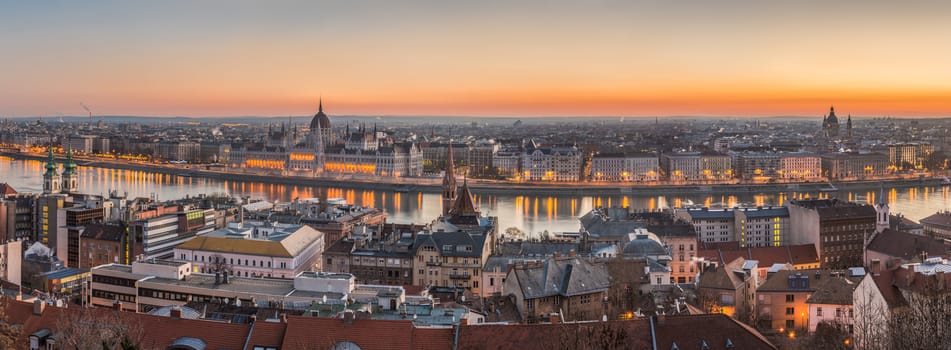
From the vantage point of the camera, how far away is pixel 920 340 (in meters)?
4.01

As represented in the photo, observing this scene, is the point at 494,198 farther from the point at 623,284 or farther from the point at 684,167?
the point at 623,284

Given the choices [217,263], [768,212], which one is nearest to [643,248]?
[217,263]

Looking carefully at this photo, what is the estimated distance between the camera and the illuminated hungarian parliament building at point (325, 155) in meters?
37.0

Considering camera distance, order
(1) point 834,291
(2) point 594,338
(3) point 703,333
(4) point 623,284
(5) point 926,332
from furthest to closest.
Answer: (4) point 623,284 → (1) point 834,291 → (3) point 703,333 → (2) point 594,338 → (5) point 926,332

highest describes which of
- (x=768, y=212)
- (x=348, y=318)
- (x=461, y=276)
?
(x=348, y=318)

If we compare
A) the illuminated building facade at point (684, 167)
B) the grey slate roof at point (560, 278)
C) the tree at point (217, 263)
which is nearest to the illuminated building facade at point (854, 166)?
the illuminated building facade at point (684, 167)

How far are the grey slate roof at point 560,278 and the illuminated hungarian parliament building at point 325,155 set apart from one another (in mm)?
27309

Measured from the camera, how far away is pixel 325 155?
39312 millimetres

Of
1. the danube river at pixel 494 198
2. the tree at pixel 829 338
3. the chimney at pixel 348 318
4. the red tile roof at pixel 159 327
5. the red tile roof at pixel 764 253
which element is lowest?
the danube river at pixel 494 198

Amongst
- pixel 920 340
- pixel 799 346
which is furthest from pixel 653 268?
pixel 920 340

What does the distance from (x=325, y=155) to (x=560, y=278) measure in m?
31.6

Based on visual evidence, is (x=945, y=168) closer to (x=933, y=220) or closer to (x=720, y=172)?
(x=720, y=172)

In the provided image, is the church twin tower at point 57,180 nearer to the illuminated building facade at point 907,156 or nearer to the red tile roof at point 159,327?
the red tile roof at point 159,327

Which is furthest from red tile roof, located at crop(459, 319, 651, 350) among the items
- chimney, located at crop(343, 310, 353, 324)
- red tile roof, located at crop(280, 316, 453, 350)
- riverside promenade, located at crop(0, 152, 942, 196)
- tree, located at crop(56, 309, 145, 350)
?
riverside promenade, located at crop(0, 152, 942, 196)
